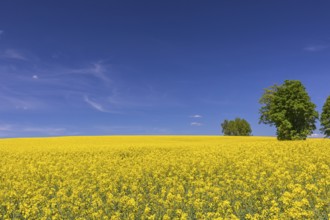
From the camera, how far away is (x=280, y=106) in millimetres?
45156

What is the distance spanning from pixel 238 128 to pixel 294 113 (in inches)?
2612

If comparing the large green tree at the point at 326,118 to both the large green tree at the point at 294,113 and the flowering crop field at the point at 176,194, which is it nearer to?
the large green tree at the point at 294,113

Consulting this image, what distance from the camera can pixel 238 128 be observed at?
109750mm

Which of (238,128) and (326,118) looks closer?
(326,118)

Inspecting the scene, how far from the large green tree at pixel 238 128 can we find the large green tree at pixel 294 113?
62.3 m

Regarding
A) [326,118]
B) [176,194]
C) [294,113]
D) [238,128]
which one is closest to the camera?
[176,194]

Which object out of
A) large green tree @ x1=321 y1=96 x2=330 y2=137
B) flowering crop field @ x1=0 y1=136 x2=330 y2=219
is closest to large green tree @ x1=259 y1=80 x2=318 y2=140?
large green tree @ x1=321 y1=96 x2=330 y2=137

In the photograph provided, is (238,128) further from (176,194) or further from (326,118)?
(176,194)

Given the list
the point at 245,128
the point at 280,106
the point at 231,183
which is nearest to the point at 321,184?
the point at 231,183

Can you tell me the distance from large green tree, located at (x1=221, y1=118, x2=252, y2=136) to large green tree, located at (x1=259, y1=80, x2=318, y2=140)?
62316 mm

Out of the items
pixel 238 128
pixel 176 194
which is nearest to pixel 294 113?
pixel 176 194

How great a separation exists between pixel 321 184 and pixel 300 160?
19.5 ft

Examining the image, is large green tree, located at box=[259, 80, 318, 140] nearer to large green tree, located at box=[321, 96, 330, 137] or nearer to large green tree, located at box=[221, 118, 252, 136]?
large green tree, located at box=[321, 96, 330, 137]

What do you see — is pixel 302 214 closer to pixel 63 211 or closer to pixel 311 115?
pixel 63 211
